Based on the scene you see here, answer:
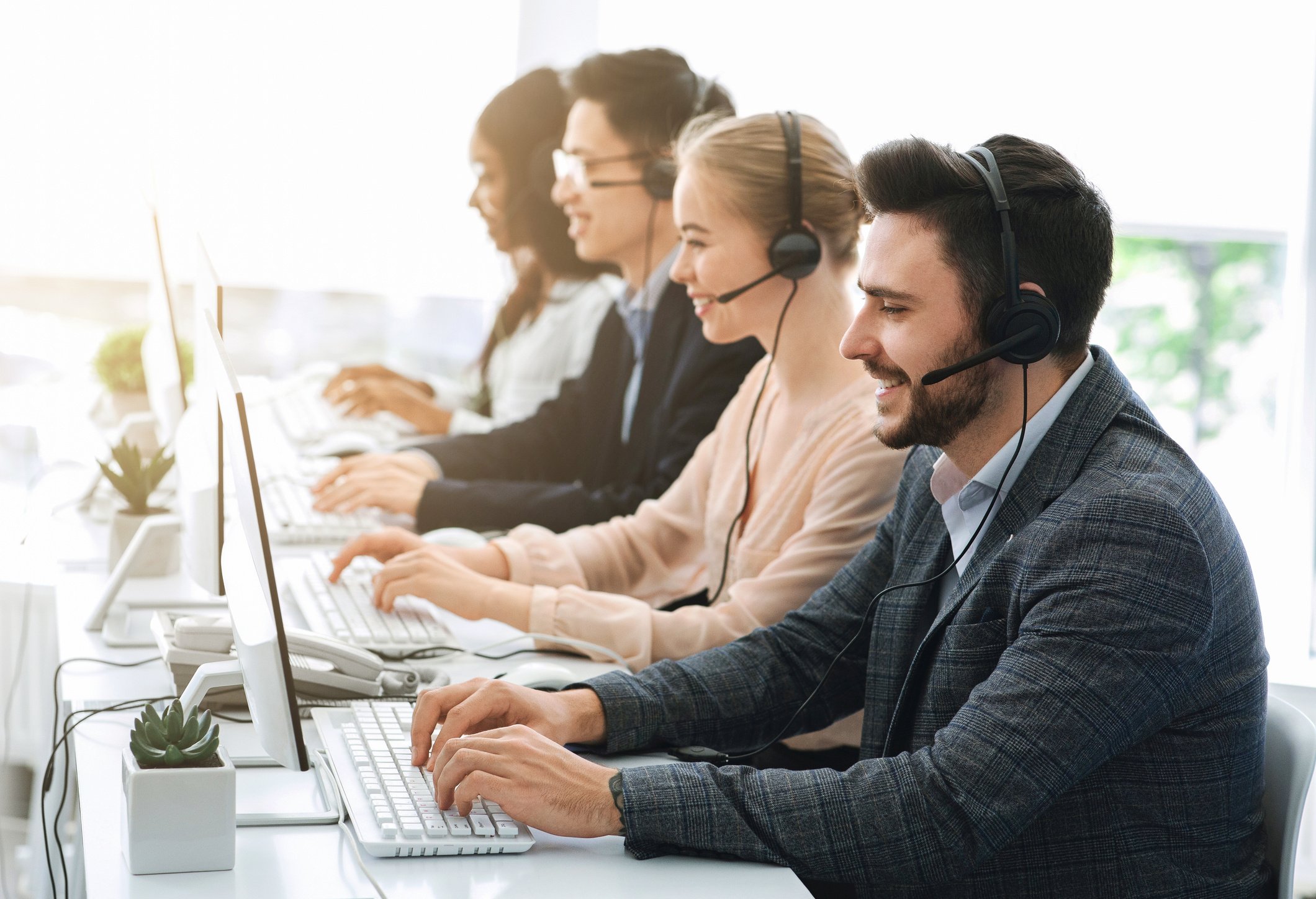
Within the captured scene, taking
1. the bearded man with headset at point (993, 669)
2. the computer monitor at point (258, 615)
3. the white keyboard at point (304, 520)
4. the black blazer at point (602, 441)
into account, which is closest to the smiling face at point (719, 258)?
the black blazer at point (602, 441)

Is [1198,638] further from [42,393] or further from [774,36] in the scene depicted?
[42,393]

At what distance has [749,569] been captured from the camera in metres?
1.51

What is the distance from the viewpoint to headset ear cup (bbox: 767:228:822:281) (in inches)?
58.4

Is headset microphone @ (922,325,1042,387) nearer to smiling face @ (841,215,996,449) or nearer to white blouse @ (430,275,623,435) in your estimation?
smiling face @ (841,215,996,449)

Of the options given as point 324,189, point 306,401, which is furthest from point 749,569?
point 324,189

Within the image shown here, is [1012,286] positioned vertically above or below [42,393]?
above

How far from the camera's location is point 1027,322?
3.18ft

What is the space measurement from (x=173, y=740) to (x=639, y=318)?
1.44 meters

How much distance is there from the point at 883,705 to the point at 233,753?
22.5 inches

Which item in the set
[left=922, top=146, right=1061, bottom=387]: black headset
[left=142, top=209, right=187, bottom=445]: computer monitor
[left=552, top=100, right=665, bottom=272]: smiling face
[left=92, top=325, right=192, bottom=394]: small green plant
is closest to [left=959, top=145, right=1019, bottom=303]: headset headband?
[left=922, top=146, right=1061, bottom=387]: black headset

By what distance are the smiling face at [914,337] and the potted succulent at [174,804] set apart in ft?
2.00

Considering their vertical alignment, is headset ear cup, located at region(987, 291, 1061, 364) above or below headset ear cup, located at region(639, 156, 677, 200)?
below

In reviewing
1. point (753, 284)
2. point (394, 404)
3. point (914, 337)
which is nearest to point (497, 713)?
point (914, 337)

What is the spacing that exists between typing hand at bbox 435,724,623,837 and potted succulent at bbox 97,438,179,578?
80 centimetres
